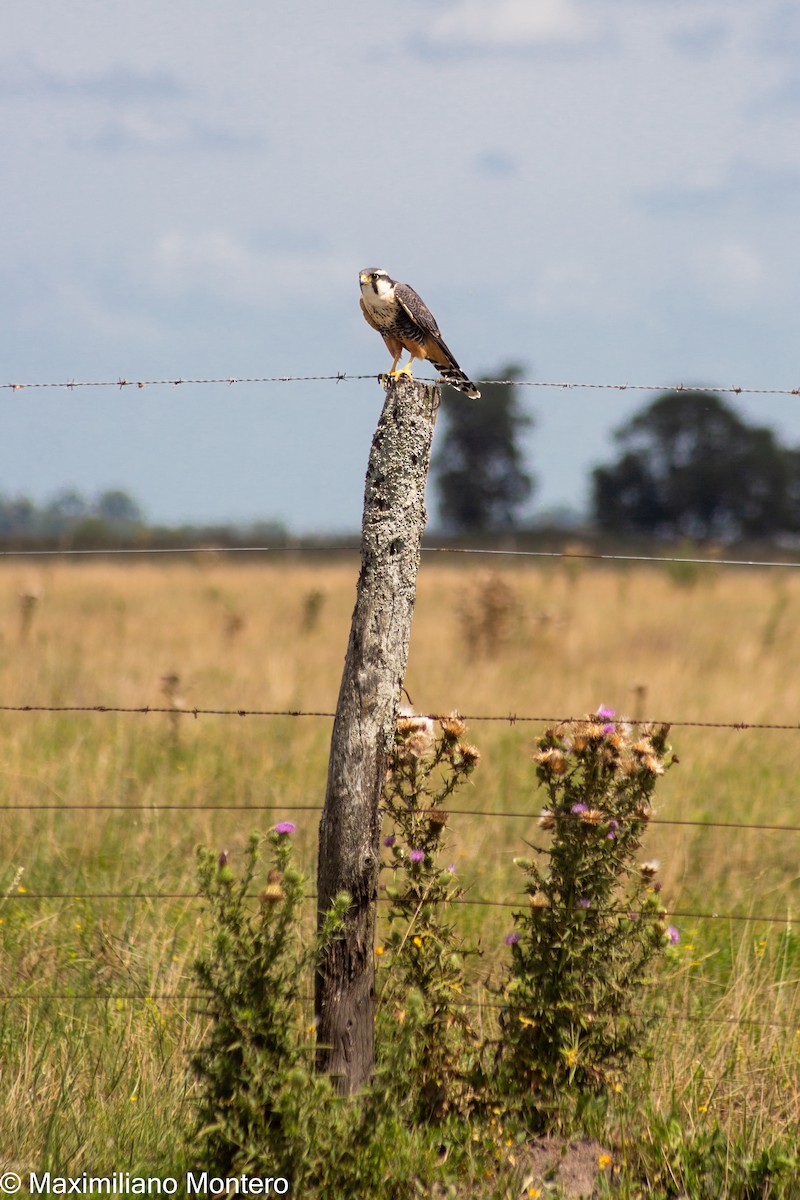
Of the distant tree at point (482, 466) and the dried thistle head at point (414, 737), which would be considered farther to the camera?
the distant tree at point (482, 466)

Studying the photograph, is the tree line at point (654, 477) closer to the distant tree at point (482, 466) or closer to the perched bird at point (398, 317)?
the distant tree at point (482, 466)

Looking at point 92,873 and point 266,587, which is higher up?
point 266,587

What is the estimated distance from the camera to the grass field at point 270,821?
335cm

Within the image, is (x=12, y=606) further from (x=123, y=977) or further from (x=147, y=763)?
(x=123, y=977)

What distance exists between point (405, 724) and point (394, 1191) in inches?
44.0

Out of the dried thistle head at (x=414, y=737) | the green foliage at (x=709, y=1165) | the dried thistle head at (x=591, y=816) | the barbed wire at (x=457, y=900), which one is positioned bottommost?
the green foliage at (x=709, y=1165)

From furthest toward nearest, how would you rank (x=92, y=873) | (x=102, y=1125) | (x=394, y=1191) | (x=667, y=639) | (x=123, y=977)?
(x=667, y=639) < (x=92, y=873) < (x=123, y=977) < (x=102, y=1125) < (x=394, y=1191)

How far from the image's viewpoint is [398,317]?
448 cm

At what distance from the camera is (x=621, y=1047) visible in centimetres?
323

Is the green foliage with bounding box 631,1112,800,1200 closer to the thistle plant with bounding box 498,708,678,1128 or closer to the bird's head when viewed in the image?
the thistle plant with bounding box 498,708,678,1128

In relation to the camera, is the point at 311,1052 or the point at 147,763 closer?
the point at 311,1052

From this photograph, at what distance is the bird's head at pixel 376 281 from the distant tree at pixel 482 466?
72483 millimetres

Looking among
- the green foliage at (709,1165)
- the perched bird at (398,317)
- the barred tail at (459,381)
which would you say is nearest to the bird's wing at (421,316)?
the perched bird at (398,317)

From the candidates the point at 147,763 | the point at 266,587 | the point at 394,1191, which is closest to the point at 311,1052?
the point at 394,1191
